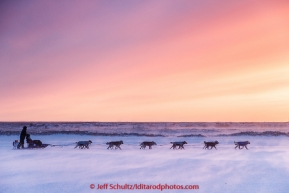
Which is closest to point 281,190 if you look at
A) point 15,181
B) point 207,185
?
point 207,185

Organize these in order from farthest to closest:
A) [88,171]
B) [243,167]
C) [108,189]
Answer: [243,167] < [88,171] < [108,189]

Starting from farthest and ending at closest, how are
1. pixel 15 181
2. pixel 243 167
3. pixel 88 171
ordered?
pixel 243 167 → pixel 88 171 → pixel 15 181

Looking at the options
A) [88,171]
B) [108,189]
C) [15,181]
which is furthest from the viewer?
[88,171]

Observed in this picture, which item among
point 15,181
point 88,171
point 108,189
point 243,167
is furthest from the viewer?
point 243,167

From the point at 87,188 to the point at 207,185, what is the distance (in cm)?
302

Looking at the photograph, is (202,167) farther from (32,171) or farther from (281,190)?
(32,171)

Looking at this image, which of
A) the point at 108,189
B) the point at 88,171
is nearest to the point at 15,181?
the point at 88,171

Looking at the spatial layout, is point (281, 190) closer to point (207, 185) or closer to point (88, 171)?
point (207, 185)

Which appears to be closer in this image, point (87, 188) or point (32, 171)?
point (87, 188)

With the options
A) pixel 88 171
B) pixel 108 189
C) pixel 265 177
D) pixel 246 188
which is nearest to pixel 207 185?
pixel 246 188

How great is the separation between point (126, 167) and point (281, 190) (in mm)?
4663

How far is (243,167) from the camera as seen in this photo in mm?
9117

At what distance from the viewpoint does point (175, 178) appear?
7840 mm

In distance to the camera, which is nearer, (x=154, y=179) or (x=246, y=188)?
(x=246, y=188)
